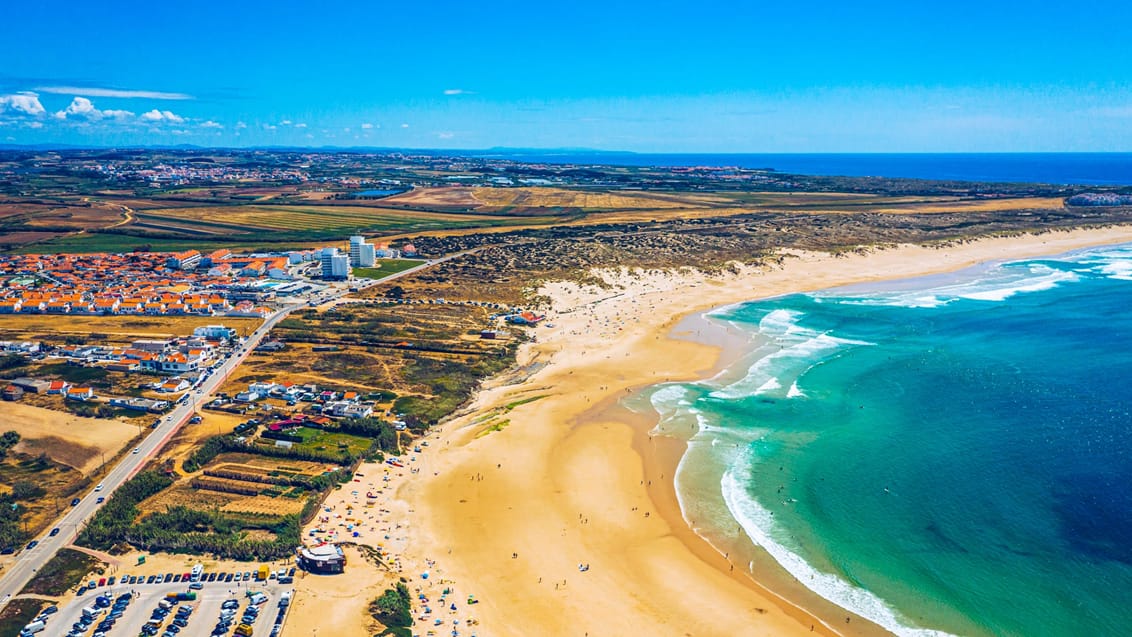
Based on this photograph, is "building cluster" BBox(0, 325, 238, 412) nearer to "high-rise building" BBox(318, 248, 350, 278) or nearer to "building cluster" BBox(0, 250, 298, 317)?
"building cluster" BBox(0, 250, 298, 317)

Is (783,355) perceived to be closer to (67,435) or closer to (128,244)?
(67,435)

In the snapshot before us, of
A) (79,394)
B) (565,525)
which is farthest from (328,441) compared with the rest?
(79,394)

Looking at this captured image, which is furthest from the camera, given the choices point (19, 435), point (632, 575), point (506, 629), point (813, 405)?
point (813, 405)

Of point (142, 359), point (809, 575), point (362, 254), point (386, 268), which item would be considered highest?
point (362, 254)

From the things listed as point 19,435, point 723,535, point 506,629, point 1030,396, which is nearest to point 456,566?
point 506,629

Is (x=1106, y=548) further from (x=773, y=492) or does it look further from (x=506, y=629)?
(x=506, y=629)

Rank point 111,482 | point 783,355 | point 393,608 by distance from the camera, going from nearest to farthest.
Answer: point 393,608, point 111,482, point 783,355

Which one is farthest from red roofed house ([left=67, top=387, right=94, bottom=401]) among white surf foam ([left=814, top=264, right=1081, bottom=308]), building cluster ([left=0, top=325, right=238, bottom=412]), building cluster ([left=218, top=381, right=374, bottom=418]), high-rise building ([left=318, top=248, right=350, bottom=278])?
white surf foam ([left=814, top=264, right=1081, bottom=308])

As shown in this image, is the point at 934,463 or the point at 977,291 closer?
the point at 934,463
